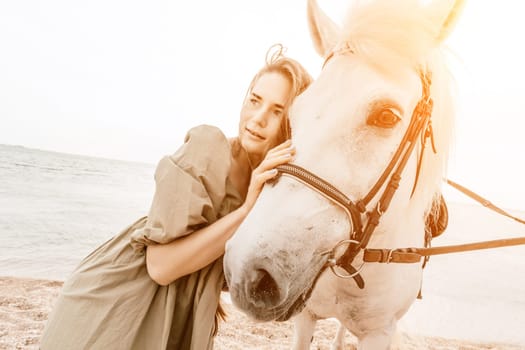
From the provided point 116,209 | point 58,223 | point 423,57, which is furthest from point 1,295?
point 116,209

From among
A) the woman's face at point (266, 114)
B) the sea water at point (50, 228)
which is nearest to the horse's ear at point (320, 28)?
the woman's face at point (266, 114)

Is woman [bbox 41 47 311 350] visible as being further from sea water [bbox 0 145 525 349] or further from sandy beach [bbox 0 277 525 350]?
sea water [bbox 0 145 525 349]

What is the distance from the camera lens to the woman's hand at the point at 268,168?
1298mm

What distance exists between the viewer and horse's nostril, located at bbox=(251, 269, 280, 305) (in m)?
1.16

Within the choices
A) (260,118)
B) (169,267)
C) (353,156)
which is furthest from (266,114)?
(169,267)

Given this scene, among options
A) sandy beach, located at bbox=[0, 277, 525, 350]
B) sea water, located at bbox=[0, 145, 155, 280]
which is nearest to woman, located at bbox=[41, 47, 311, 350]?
sandy beach, located at bbox=[0, 277, 525, 350]

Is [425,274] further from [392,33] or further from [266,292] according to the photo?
[266,292]

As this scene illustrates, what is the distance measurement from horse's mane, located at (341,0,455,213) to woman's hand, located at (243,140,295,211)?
55 cm

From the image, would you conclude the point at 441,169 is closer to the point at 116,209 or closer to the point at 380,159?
the point at 380,159

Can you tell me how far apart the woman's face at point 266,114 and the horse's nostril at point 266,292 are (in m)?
0.80

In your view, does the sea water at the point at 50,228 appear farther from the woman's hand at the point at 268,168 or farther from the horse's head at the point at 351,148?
the horse's head at the point at 351,148

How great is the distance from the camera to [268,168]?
1340mm

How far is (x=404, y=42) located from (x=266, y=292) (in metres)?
1.23

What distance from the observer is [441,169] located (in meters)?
1.72
